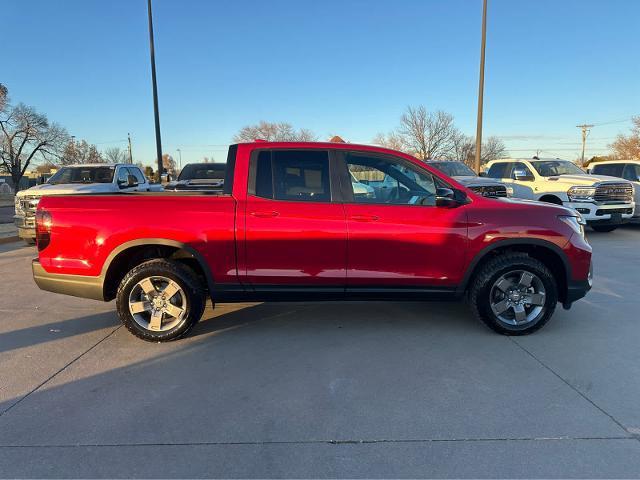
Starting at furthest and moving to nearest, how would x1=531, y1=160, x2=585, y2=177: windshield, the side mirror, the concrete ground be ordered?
x1=531, y1=160, x2=585, y2=177: windshield
the side mirror
the concrete ground

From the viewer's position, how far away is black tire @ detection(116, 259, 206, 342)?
13.5 ft

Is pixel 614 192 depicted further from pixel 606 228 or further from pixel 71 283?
pixel 71 283

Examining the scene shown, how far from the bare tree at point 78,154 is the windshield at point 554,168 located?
44094mm

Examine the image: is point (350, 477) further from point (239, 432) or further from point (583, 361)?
point (583, 361)

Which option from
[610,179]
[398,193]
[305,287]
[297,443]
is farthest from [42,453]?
[610,179]

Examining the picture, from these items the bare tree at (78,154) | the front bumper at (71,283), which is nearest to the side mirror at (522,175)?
the front bumper at (71,283)

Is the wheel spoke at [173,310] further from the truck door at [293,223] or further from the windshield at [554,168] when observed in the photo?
the windshield at [554,168]

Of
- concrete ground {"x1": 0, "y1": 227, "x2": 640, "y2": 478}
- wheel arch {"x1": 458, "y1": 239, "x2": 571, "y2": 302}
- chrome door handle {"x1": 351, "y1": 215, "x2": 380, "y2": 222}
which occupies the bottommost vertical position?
concrete ground {"x1": 0, "y1": 227, "x2": 640, "y2": 478}

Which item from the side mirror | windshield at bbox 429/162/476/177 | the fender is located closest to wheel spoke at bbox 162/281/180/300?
the fender

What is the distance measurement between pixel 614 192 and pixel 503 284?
8490 millimetres

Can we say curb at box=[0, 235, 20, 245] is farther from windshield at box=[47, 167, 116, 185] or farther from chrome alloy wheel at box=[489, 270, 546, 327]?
chrome alloy wheel at box=[489, 270, 546, 327]

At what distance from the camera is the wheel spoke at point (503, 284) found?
4.24 metres

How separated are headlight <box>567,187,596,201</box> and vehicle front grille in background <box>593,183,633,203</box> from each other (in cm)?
13

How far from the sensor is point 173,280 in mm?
4133
